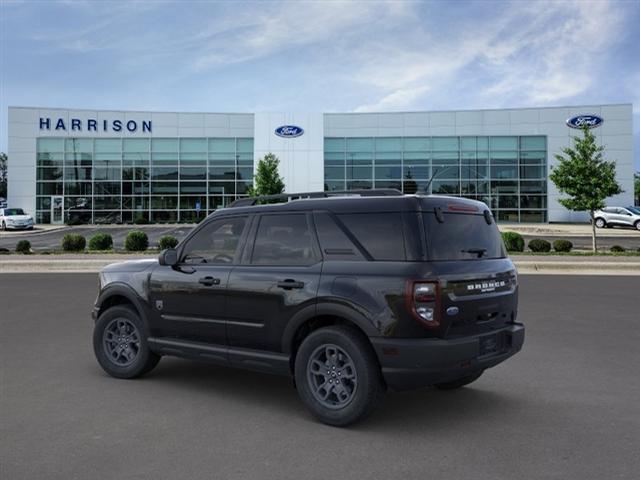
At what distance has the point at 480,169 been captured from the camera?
47.1 meters

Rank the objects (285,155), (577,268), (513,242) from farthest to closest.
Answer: (285,155), (513,242), (577,268)

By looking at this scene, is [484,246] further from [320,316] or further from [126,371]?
[126,371]

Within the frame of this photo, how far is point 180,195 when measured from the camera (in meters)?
48.3

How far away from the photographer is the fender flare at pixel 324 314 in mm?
4562

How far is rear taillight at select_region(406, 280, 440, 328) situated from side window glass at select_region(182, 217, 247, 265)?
1879 millimetres

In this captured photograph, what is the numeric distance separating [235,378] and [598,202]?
23.0 meters

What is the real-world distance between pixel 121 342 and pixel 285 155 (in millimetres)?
42105

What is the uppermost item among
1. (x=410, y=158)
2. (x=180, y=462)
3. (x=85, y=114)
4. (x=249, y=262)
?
(x=85, y=114)

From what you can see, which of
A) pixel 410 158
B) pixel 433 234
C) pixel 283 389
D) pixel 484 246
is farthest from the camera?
pixel 410 158

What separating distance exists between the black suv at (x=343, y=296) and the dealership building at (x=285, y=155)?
1622 inches

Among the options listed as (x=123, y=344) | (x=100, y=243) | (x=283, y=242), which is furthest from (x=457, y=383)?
(x=100, y=243)

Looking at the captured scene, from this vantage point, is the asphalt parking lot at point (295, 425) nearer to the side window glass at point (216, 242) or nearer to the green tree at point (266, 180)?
the side window glass at point (216, 242)

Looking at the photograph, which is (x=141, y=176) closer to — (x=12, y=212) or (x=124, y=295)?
(x=12, y=212)

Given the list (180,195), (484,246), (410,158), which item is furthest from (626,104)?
(484,246)
